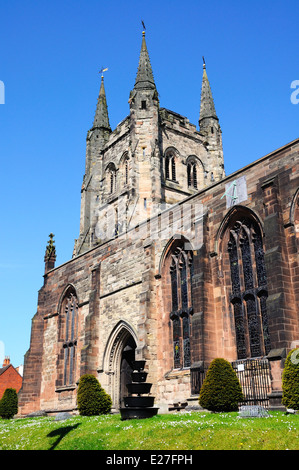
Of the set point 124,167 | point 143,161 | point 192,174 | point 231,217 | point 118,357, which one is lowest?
point 118,357

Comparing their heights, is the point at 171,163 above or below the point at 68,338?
above

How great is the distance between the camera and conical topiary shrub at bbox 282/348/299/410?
1252cm

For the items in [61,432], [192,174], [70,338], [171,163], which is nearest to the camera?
[61,432]

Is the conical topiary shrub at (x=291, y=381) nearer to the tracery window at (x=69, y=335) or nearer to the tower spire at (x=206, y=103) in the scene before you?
the tracery window at (x=69, y=335)

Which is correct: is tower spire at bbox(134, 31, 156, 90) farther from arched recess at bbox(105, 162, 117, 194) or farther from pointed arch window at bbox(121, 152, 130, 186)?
arched recess at bbox(105, 162, 117, 194)

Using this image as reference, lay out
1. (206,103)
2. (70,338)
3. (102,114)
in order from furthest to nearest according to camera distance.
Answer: (102,114) < (206,103) < (70,338)

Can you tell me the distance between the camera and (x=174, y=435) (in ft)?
37.1

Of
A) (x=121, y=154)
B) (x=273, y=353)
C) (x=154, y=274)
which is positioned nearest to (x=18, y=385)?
(x=121, y=154)

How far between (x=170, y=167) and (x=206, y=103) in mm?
10817

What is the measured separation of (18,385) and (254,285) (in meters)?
41.6

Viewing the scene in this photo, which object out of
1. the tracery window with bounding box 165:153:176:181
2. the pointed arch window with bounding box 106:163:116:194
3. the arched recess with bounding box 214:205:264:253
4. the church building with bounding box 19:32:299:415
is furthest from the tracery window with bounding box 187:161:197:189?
the arched recess with bounding box 214:205:264:253

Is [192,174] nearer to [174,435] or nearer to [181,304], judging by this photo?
[181,304]

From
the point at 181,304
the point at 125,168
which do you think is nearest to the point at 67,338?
the point at 181,304

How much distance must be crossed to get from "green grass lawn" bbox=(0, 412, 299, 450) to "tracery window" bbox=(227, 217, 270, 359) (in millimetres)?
3605
